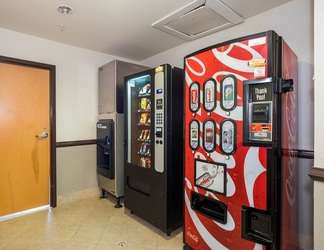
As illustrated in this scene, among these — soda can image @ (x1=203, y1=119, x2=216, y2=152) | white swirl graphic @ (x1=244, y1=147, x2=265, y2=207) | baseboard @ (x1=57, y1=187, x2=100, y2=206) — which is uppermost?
soda can image @ (x1=203, y1=119, x2=216, y2=152)

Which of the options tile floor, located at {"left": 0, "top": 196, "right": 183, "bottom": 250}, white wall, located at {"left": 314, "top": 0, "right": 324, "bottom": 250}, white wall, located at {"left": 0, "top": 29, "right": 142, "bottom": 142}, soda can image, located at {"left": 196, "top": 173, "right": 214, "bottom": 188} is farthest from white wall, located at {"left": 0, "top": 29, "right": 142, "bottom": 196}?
white wall, located at {"left": 314, "top": 0, "right": 324, "bottom": 250}

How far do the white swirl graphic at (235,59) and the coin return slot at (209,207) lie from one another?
1.04 metres

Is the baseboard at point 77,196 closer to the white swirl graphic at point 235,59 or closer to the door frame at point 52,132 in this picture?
the door frame at point 52,132

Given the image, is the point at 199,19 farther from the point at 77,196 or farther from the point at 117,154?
the point at 77,196

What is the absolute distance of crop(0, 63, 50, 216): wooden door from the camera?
245 cm

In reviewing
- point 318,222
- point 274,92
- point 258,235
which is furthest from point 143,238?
point 274,92

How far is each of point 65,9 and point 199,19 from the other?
1402mm

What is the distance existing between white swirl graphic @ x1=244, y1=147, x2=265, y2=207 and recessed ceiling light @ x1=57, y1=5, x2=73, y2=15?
213 cm

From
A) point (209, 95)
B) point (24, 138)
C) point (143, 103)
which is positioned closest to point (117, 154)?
point (143, 103)

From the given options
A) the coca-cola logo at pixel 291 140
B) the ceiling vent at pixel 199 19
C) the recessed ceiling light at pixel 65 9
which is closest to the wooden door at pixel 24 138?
the recessed ceiling light at pixel 65 9

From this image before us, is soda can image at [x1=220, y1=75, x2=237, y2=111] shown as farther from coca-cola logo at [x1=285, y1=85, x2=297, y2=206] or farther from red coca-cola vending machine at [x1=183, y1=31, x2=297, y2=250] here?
coca-cola logo at [x1=285, y1=85, x2=297, y2=206]

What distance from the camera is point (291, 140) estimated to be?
5.31 ft

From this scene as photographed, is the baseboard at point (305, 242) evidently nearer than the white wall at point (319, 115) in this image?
No

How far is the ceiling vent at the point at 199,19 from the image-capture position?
1.91 m
